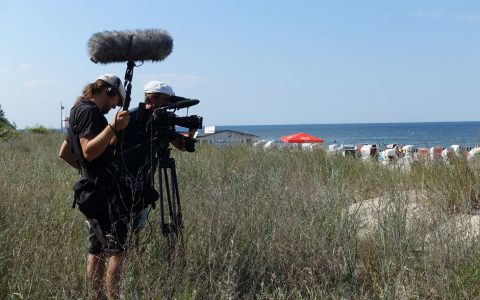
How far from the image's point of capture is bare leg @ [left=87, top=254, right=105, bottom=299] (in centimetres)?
353

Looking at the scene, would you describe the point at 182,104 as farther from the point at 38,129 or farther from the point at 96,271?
the point at 38,129

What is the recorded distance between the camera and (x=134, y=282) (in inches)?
133

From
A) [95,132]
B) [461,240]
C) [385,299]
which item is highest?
[95,132]

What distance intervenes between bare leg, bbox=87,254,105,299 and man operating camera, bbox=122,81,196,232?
1.04 feet

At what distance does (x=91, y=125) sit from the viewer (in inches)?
132

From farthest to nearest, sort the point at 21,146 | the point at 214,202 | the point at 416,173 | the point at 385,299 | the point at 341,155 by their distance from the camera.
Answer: the point at 21,146 → the point at 341,155 → the point at 416,173 → the point at 214,202 → the point at 385,299

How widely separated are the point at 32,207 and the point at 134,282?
1535 millimetres

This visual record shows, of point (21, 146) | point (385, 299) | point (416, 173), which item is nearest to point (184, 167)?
point (416, 173)

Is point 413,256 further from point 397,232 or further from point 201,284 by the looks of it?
point 201,284

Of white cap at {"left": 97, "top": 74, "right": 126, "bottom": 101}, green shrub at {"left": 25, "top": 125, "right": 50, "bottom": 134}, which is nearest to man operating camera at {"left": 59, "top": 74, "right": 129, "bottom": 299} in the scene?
white cap at {"left": 97, "top": 74, "right": 126, "bottom": 101}

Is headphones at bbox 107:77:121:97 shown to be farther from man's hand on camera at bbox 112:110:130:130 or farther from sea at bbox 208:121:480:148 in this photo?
sea at bbox 208:121:480:148

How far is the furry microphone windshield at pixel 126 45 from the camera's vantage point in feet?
12.0

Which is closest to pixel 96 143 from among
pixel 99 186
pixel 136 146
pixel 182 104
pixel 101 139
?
pixel 101 139

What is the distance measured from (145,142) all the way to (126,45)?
2.14 feet
